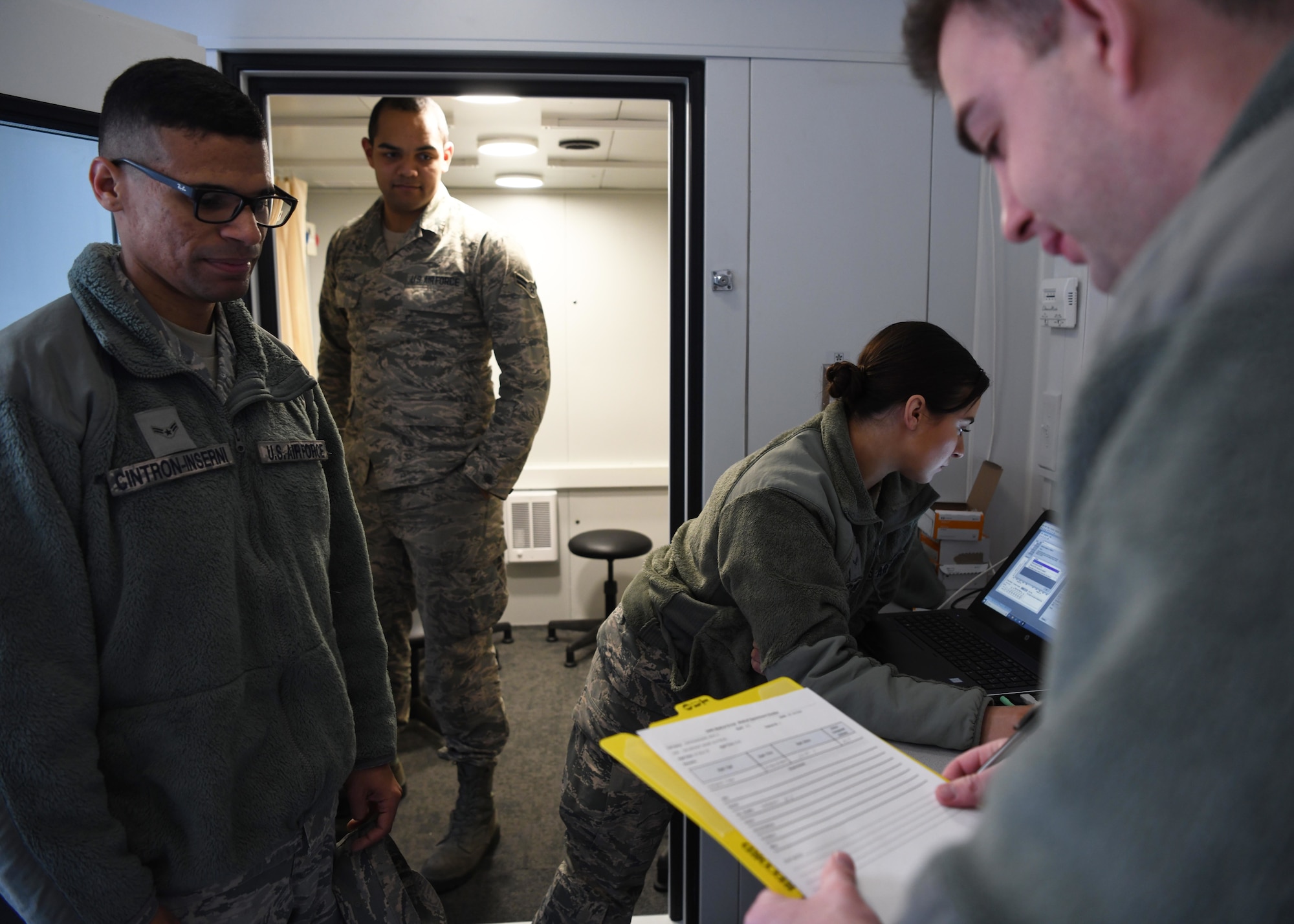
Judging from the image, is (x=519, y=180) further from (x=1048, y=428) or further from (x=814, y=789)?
(x=814, y=789)

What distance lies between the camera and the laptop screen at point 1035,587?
1.43 m

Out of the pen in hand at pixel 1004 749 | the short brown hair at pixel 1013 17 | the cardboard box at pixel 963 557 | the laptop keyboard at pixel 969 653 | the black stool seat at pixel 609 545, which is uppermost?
the short brown hair at pixel 1013 17

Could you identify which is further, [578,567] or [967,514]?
[578,567]

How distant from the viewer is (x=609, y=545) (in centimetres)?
378

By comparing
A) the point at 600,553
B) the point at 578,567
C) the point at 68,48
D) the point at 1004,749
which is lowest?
the point at 578,567

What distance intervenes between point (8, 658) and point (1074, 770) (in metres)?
0.95

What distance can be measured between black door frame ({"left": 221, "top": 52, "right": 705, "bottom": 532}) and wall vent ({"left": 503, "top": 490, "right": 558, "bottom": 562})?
214cm

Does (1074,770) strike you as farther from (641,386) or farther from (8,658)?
(641,386)

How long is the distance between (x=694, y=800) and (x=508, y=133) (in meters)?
2.97

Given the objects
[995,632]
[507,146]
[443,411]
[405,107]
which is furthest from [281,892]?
[507,146]

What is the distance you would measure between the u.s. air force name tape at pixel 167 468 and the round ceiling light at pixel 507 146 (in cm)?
249

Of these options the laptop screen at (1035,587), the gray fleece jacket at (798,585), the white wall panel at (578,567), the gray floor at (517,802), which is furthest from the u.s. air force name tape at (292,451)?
the white wall panel at (578,567)

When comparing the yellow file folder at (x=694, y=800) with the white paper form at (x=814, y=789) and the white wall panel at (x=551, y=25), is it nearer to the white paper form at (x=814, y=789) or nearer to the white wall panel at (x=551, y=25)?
the white paper form at (x=814, y=789)

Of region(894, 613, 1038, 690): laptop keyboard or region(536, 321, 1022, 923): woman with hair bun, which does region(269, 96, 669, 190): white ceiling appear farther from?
region(894, 613, 1038, 690): laptop keyboard
